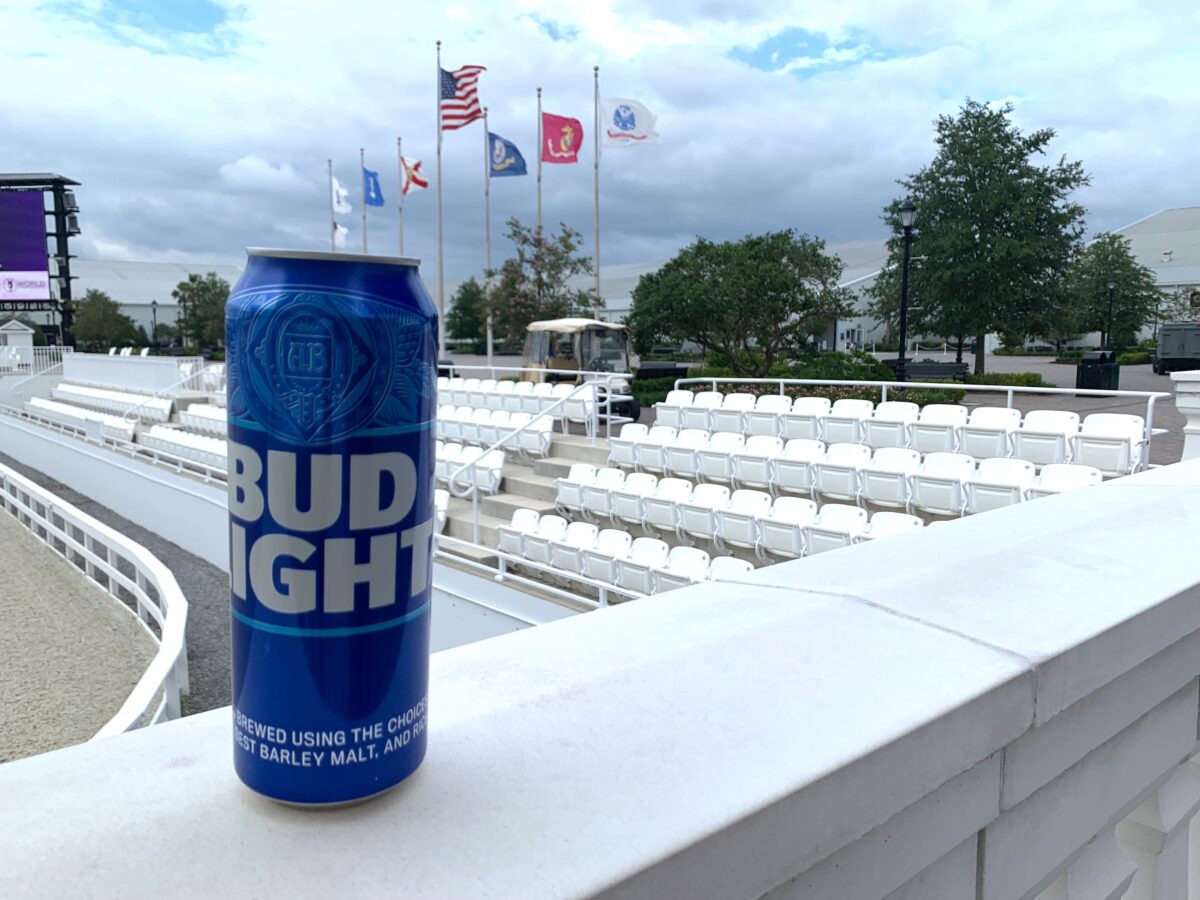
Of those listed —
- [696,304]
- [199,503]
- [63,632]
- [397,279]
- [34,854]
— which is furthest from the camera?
[696,304]

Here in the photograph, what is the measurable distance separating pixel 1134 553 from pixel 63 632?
42.3ft

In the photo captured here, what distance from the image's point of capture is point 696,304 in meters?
39.2

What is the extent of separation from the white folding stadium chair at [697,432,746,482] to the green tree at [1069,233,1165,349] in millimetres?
52568

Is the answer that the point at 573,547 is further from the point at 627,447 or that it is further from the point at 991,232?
the point at 991,232

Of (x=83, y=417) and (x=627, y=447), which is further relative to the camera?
(x=83, y=417)

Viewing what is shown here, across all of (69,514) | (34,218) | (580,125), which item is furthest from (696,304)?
(34,218)

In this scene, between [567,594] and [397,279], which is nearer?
[397,279]

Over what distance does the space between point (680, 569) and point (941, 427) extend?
419 centimetres

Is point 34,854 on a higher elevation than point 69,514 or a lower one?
higher

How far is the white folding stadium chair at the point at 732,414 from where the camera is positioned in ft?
47.1

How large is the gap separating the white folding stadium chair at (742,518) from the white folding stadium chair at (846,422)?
2170 millimetres

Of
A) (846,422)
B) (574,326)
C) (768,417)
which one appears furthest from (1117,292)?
(846,422)

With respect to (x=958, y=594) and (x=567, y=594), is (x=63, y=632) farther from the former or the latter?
(x=958, y=594)

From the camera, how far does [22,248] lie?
44.5m
